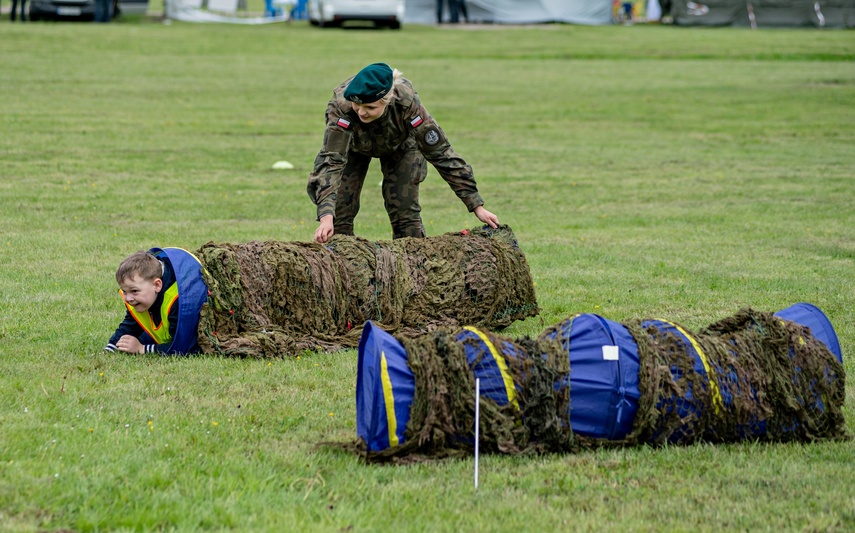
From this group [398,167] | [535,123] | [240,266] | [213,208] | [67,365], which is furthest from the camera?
[535,123]

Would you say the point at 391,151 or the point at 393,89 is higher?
the point at 393,89

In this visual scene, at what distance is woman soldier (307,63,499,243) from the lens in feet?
24.2

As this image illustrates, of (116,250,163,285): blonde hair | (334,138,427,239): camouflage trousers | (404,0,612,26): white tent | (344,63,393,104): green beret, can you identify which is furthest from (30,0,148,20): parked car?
(116,250,163,285): blonde hair

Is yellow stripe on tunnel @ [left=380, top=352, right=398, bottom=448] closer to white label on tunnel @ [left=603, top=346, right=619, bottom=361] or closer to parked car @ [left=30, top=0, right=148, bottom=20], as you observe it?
white label on tunnel @ [left=603, top=346, right=619, bottom=361]

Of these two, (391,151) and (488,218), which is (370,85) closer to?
(391,151)

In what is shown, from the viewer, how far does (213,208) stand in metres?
12.3

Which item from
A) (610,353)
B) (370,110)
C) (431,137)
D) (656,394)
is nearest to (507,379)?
(610,353)

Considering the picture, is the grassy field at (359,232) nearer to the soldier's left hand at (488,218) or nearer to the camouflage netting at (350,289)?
the camouflage netting at (350,289)

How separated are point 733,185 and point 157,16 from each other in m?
31.8

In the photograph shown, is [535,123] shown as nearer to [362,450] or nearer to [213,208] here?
[213,208]

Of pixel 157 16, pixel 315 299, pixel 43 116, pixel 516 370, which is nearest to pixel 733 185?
pixel 315 299

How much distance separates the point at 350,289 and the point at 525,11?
129 feet

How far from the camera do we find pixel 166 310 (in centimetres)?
651

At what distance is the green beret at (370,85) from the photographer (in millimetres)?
7254
